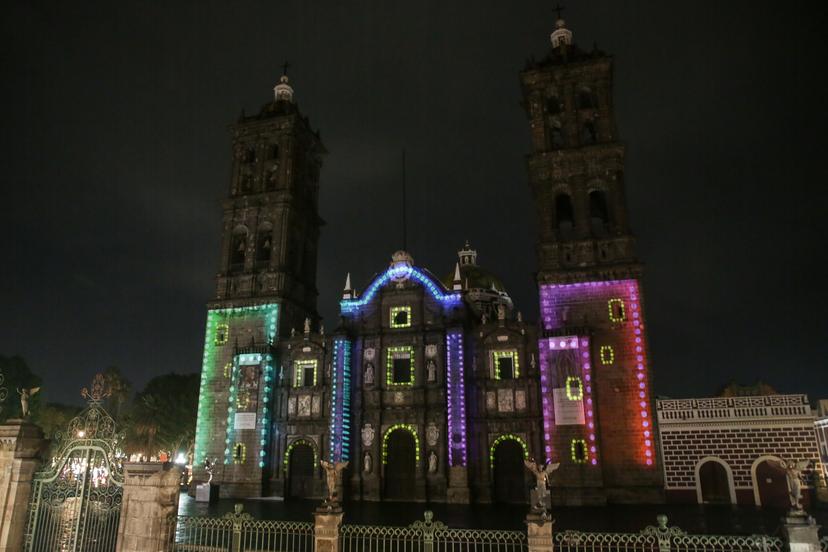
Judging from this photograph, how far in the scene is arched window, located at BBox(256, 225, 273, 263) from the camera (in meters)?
42.2

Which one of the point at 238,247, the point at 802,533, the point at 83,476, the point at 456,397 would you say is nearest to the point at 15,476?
the point at 83,476

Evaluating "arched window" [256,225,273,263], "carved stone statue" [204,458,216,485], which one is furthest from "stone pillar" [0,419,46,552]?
"arched window" [256,225,273,263]

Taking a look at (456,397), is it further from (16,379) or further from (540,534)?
(16,379)

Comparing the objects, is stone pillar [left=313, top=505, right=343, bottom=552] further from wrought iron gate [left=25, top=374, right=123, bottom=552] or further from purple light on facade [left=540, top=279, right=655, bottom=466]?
purple light on facade [left=540, top=279, right=655, bottom=466]

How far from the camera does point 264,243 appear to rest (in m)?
42.8

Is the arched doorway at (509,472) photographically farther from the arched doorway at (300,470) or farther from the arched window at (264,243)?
Result: the arched window at (264,243)

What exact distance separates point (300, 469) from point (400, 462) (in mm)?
6742

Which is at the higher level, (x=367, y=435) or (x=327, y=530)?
(x=367, y=435)

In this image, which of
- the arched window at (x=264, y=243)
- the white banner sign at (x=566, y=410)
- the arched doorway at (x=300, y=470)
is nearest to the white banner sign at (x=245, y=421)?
the arched doorway at (x=300, y=470)

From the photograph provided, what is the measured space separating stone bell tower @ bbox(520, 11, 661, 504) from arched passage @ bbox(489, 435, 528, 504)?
2.55m

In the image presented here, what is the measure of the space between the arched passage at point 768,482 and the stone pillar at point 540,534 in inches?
850

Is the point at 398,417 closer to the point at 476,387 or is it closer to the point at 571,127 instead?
the point at 476,387

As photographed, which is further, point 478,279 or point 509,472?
point 478,279

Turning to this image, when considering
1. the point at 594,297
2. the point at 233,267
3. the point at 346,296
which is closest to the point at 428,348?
the point at 346,296
